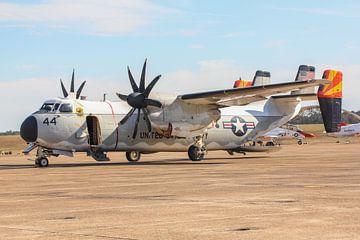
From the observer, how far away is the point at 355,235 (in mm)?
9844

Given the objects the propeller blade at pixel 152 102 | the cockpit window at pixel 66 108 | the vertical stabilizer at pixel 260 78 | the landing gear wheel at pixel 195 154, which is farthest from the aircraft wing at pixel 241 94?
the vertical stabilizer at pixel 260 78

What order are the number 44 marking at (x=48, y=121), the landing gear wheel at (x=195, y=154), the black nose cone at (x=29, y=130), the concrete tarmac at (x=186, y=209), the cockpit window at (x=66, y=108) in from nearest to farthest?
the concrete tarmac at (x=186, y=209) → the black nose cone at (x=29, y=130) → the number 44 marking at (x=48, y=121) → the cockpit window at (x=66, y=108) → the landing gear wheel at (x=195, y=154)

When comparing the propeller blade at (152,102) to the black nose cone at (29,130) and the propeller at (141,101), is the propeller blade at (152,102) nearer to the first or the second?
the propeller at (141,101)

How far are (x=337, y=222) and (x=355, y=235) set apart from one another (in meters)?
1.47

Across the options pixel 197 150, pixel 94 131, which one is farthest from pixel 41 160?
pixel 197 150

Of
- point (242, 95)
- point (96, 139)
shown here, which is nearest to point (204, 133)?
point (242, 95)

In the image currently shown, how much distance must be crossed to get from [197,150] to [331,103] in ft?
31.4

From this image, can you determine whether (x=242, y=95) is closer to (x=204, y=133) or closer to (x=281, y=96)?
(x=204, y=133)

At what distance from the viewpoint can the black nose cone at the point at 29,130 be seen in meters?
35.1

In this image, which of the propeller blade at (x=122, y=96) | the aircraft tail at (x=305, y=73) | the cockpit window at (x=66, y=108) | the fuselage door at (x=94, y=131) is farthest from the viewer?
the aircraft tail at (x=305, y=73)

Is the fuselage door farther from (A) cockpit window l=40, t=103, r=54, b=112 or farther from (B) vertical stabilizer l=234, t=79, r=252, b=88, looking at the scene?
(B) vertical stabilizer l=234, t=79, r=252, b=88

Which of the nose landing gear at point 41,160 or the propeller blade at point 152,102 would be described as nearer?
the nose landing gear at point 41,160

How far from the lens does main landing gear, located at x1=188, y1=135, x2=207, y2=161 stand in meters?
40.2

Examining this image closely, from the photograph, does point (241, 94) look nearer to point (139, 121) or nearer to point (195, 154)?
point (195, 154)
